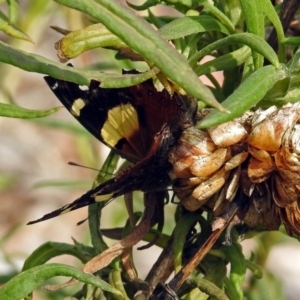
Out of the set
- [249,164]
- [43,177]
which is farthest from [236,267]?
[43,177]

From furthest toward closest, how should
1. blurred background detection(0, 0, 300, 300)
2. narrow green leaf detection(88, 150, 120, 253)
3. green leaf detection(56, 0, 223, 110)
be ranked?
1. blurred background detection(0, 0, 300, 300)
2. narrow green leaf detection(88, 150, 120, 253)
3. green leaf detection(56, 0, 223, 110)

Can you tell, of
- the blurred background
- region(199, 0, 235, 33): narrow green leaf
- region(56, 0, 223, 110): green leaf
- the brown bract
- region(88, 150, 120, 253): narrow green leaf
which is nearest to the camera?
region(56, 0, 223, 110): green leaf

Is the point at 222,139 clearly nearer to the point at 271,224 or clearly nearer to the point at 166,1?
the point at 271,224

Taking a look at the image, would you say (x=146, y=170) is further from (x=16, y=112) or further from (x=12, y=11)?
(x=12, y=11)

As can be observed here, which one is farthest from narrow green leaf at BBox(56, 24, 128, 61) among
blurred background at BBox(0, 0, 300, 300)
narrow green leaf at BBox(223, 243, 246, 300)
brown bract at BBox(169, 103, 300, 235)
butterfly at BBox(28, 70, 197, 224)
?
blurred background at BBox(0, 0, 300, 300)

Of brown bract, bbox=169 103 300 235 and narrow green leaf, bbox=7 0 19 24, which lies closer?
brown bract, bbox=169 103 300 235

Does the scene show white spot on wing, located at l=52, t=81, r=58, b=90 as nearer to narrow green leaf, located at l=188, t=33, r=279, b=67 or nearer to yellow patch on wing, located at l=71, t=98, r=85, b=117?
yellow patch on wing, located at l=71, t=98, r=85, b=117
